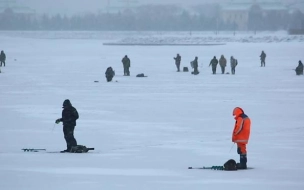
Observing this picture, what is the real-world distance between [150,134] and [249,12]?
145800 millimetres

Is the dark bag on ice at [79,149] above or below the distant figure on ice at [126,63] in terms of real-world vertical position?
below

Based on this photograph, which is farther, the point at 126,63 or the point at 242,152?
the point at 126,63

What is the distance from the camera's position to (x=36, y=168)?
1137cm

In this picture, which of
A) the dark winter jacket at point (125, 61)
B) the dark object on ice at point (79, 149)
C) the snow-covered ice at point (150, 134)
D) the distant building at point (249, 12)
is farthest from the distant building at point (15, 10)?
the dark object on ice at point (79, 149)

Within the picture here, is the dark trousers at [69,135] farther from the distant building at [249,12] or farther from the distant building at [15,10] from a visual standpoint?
the distant building at [15,10]

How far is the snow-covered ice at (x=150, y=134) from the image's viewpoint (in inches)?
416

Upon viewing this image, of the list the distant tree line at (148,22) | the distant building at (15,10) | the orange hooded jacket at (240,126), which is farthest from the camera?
the distant building at (15,10)

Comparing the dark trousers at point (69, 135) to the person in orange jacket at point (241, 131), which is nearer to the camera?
the person in orange jacket at point (241, 131)

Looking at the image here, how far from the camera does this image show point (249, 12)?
522ft

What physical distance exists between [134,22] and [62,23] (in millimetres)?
18896

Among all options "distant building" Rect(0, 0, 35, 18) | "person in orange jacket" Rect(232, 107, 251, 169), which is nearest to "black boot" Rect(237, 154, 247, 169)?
"person in orange jacket" Rect(232, 107, 251, 169)

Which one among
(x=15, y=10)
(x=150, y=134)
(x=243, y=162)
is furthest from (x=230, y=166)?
(x=15, y=10)

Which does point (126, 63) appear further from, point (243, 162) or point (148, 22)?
point (148, 22)

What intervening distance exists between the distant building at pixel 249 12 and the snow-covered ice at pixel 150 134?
124 m
